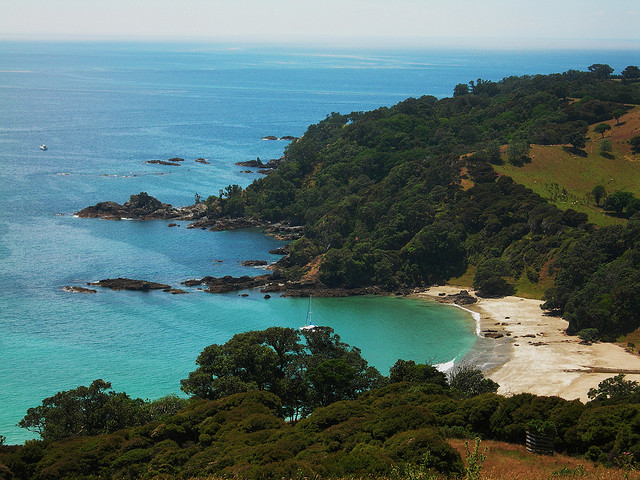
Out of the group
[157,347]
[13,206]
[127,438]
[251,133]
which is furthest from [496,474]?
[251,133]

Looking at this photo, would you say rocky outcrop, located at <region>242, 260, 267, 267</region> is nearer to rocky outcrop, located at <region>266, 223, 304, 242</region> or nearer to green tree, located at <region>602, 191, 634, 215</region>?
rocky outcrop, located at <region>266, 223, 304, 242</region>

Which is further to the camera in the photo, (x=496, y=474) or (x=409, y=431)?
(x=409, y=431)

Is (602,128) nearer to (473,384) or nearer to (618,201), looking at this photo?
(618,201)

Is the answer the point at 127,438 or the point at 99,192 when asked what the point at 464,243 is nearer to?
the point at 127,438

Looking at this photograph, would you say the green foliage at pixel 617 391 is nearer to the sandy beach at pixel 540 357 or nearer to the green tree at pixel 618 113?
the sandy beach at pixel 540 357

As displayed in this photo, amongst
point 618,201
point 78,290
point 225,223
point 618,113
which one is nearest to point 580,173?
point 618,201

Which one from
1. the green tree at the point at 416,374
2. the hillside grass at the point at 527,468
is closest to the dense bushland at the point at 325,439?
the hillside grass at the point at 527,468
